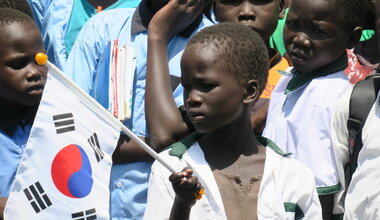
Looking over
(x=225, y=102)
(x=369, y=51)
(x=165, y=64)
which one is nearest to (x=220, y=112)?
(x=225, y=102)

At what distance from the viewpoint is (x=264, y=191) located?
455cm

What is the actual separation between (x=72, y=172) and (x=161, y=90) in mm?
880

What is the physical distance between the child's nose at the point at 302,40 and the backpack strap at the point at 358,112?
17.7 inches

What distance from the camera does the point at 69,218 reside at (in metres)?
4.46

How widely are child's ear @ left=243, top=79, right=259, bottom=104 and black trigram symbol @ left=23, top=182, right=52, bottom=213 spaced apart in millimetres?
978

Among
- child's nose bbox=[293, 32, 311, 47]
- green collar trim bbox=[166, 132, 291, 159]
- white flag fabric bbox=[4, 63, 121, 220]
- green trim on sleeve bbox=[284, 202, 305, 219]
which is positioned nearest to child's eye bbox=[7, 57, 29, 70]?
white flag fabric bbox=[4, 63, 121, 220]

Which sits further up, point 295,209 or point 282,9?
point 282,9

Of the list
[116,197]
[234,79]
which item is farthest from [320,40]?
[116,197]

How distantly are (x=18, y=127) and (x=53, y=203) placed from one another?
892 millimetres

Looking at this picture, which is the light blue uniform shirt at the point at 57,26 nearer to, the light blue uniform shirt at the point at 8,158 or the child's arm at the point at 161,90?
the child's arm at the point at 161,90

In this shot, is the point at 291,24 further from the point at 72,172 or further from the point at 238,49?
the point at 72,172

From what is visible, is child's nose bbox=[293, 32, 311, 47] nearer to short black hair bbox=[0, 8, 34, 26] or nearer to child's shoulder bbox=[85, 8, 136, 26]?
child's shoulder bbox=[85, 8, 136, 26]

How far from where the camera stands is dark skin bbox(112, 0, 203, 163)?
203 inches

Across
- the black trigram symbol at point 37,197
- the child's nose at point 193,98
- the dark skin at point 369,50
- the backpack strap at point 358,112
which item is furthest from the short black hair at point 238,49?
the dark skin at point 369,50
